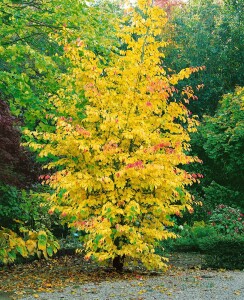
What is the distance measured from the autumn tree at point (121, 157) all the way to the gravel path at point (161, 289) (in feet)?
1.60

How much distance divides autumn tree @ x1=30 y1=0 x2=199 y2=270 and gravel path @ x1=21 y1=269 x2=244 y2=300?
49 centimetres

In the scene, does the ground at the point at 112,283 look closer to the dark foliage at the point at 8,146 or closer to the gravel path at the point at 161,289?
the gravel path at the point at 161,289

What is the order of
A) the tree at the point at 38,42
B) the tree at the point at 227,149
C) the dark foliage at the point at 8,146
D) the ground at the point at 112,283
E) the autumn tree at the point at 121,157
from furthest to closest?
the tree at the point at 227,149, the tree at the point at 38,42, the autumn tree at the point at 121,157, the dark foliage at the point at 8,146, the ground at the point at 112,283

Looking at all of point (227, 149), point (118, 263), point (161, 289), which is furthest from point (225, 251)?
point (227, 149)

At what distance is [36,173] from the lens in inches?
382

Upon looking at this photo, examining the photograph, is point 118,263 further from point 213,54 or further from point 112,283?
point 213,54

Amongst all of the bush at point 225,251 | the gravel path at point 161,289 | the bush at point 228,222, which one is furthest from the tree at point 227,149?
the gravel path at point 161,289

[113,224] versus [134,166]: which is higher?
[134,166]

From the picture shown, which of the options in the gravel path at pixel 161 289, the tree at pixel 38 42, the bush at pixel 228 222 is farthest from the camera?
the bush at pixel 228 222

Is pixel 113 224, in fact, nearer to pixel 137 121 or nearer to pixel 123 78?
pixel 137 121

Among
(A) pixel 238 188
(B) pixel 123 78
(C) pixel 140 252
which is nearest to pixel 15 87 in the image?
(B) pixel 123 78

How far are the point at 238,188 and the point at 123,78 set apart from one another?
10114mm

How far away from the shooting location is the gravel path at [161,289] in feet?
21.1

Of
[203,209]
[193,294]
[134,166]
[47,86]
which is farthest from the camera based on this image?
[203,209]
